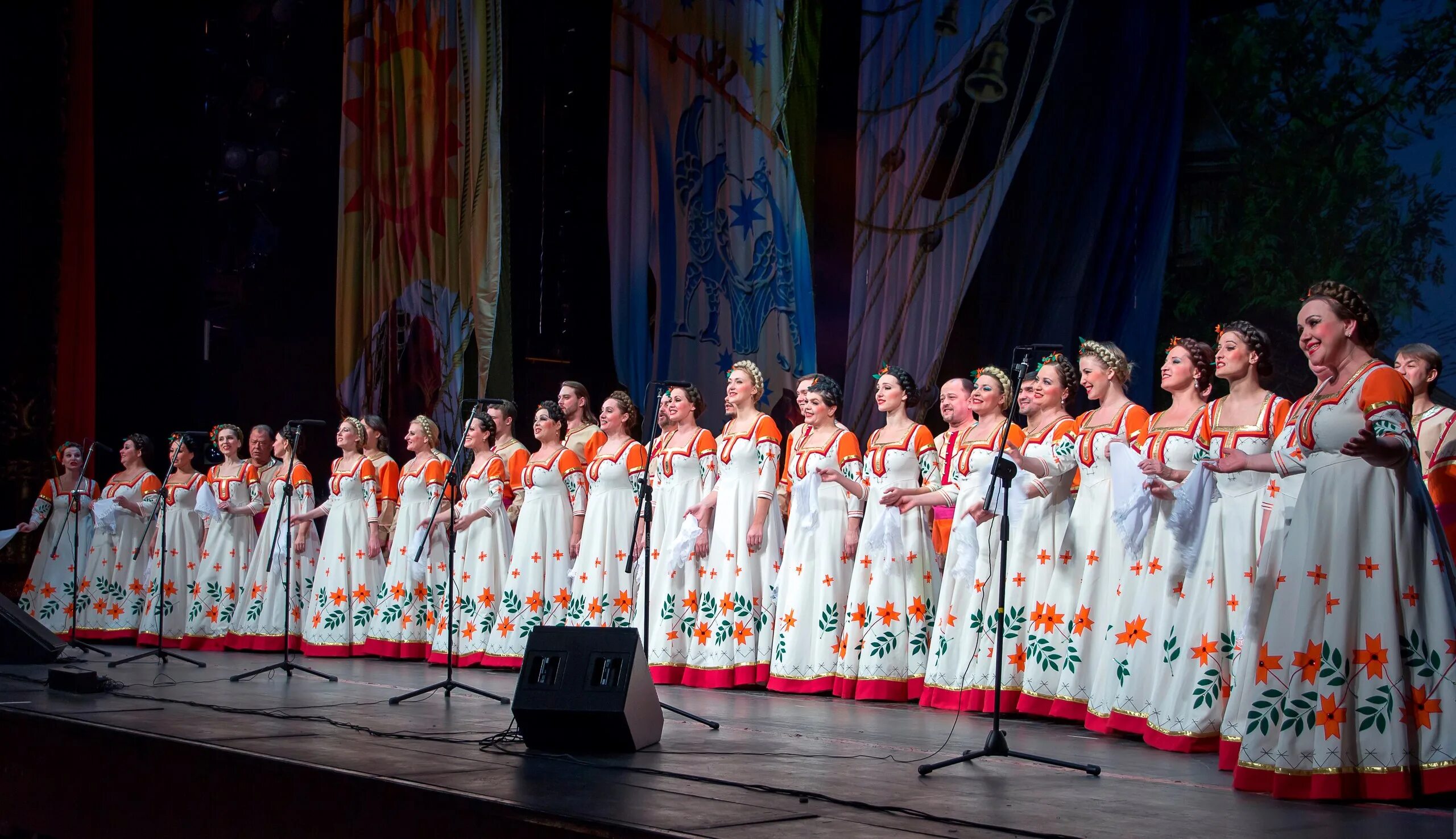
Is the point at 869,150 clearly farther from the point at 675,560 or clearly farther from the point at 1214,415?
the point at 1214,415

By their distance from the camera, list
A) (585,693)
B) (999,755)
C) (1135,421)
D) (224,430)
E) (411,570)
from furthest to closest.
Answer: (224,430) < (411,570) < (1135,421) < (585,693) < (999,755)

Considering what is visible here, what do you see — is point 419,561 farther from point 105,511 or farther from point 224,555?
point 105,511

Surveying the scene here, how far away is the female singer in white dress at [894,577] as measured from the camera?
22.7 feet

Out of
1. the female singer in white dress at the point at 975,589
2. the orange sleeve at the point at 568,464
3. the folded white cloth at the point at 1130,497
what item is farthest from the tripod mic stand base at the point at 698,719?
the orange sleeve at the point at 568,464

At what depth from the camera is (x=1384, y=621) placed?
382 centimetres

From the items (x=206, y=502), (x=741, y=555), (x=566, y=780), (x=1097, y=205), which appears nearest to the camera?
(x=566, y=780)

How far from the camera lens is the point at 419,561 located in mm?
8508

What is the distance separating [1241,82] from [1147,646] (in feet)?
10.4

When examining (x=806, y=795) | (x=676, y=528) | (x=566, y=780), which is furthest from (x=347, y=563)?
(x=806, y=795)

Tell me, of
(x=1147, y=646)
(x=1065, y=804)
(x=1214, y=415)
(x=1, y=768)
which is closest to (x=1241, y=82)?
(x=1214, y=415)

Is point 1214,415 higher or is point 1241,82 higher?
point 1241,82

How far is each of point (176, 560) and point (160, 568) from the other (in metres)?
0.44

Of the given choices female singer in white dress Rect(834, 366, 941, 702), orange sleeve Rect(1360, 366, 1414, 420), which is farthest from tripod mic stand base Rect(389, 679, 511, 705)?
orange sleeve Rect(1360, 366, 1414, 420)

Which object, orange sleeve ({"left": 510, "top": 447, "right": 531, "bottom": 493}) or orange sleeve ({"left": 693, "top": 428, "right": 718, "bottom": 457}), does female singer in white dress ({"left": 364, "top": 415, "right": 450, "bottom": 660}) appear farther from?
orange sleeve ({"left": 693, "top": 428, "right": 718, "bottom": 457})
